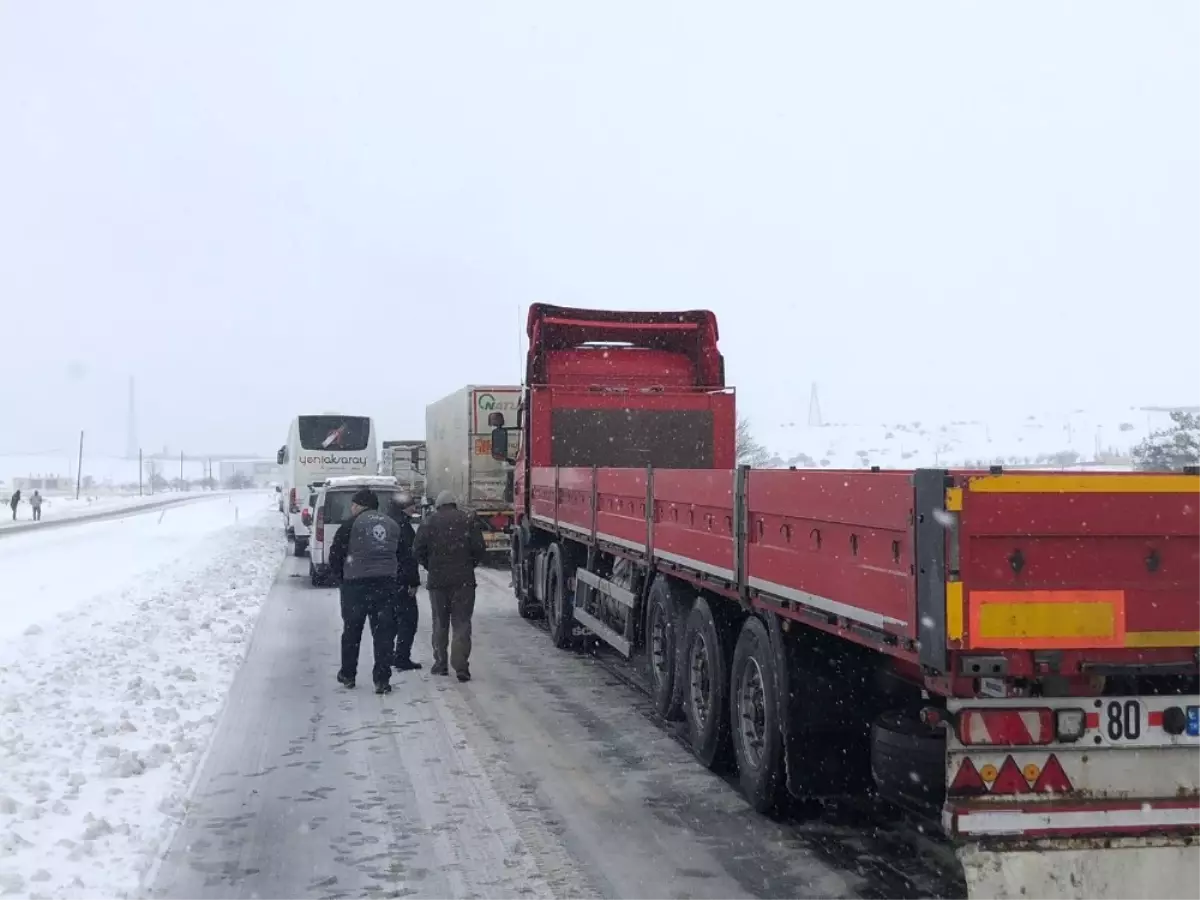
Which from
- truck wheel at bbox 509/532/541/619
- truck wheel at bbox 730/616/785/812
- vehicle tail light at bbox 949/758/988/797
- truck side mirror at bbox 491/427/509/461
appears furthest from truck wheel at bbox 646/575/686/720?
truck side mirror at bbox 491/427/509/461

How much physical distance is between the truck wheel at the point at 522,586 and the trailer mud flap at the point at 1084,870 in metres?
10.8

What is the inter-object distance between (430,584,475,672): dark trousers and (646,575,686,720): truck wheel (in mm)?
2153

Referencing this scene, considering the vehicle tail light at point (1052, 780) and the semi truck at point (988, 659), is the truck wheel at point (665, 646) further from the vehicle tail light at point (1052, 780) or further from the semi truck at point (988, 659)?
the vehicle tail light at point (1052, 780)

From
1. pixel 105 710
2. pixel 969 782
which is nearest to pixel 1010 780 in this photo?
pixel 969 782

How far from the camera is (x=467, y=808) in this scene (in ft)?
21.2

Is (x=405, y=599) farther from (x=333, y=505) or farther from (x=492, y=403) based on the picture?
(x=492, y=403)

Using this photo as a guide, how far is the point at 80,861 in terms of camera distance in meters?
5.32

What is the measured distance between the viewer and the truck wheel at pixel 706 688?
280 inches

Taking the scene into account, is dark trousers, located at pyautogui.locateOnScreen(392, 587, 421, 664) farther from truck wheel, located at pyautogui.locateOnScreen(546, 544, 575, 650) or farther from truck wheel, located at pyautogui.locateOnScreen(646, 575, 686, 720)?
truck wheel, located at pyautogui.locateOnScreen(646, 575, 686, 720)

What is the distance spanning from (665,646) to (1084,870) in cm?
445

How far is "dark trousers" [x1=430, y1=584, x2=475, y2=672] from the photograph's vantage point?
1066 cm

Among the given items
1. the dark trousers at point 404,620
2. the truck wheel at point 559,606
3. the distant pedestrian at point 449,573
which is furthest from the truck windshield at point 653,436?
the dark trousers at point 404,620

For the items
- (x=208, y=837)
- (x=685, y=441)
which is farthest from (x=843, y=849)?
(x=685, y=441)

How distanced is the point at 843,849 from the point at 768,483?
1.86 m
